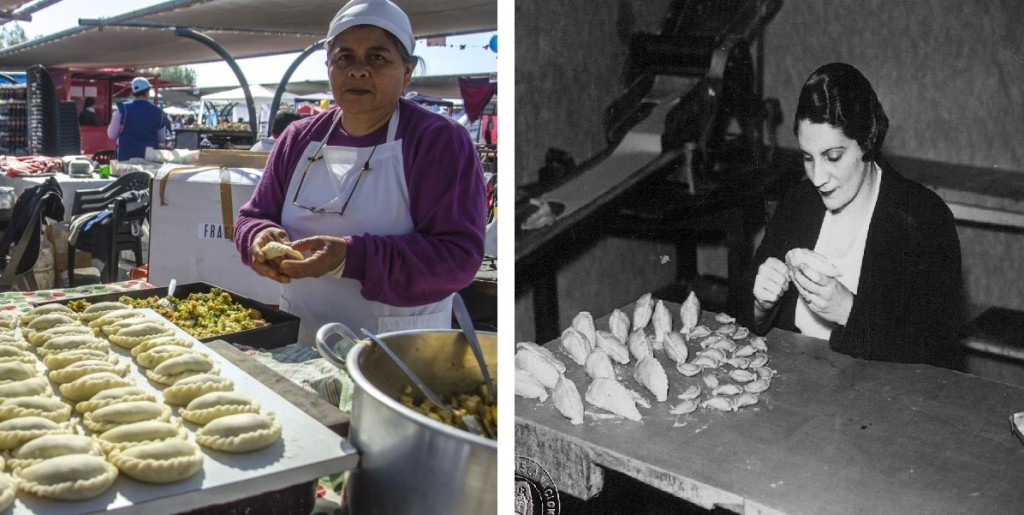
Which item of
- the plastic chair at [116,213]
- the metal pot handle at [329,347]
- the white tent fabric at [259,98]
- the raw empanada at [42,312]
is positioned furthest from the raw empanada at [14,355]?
the white tent fabric at [259,98]

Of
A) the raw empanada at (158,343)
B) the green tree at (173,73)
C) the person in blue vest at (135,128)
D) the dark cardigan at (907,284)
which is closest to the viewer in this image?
the raw empanada at (158,343)

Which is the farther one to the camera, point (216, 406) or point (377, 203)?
point (377, 203)

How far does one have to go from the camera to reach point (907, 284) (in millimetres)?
2045

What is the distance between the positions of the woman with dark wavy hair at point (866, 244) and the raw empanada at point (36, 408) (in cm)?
172

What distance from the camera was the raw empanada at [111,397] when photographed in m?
1.29

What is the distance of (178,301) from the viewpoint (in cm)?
Answer: 219

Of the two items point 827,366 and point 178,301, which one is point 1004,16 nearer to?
point 827,366

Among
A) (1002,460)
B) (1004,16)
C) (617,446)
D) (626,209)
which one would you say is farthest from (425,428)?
(1004,16)

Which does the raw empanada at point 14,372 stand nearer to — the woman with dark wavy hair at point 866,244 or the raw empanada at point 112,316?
the raw empanada at point 112,316

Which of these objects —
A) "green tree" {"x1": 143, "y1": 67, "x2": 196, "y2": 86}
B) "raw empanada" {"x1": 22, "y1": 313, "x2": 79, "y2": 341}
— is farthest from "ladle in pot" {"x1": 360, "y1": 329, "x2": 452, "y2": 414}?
"green tree" {"x1": 143, "y1": 67, "x2": 196, "y2": 86}

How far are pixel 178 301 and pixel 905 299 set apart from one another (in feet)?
6.40

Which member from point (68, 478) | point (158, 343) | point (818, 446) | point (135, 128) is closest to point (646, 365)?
point (818, 446)

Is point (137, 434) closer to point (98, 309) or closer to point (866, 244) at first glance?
point (98, 309)

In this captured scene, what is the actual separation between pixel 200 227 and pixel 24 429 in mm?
1781
